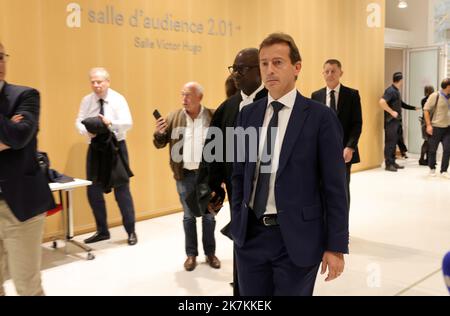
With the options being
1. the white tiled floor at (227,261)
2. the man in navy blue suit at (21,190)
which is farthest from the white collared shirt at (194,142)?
the man in navy blue suit at (21,190)

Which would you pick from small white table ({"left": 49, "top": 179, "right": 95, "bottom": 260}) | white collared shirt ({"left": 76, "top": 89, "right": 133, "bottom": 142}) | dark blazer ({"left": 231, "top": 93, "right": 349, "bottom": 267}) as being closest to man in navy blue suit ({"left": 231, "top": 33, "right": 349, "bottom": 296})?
dark blazer ({"left": 231, "top": 93, "right": 349, "bottom": 267})

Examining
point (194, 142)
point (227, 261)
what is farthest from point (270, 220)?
point (227, 261)

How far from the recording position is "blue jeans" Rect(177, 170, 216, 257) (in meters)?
4.11

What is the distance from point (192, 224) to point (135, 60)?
8.34ft

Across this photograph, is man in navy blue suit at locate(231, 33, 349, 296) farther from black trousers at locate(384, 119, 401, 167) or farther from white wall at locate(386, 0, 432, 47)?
white wall at locate(386, 0, 432, 47)

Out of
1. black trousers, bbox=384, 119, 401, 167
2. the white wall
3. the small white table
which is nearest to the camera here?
the small white table

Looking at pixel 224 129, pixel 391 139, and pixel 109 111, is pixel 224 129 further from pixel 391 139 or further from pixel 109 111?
pixel 391 139

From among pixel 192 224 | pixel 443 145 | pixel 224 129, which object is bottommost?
pixel 192 224

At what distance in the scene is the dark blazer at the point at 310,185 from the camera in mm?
1937

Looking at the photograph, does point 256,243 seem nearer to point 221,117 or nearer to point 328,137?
point 328,137

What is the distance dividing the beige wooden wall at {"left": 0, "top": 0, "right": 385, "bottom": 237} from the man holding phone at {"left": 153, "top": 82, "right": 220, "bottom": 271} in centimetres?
166

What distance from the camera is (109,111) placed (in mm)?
4961

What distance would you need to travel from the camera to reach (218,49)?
6.79 m
